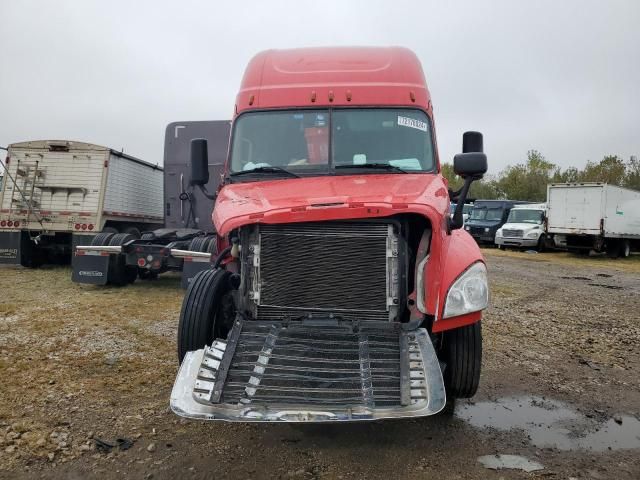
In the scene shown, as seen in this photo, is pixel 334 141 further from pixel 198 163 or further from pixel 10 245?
pixel 10 245

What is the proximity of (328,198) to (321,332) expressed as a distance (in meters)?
0.95

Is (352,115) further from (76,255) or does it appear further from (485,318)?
(76,255)

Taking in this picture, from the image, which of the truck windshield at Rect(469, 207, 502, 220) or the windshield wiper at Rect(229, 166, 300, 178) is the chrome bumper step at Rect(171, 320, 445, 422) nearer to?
the windshield wiper at Rect(229, 166, 300, 178)

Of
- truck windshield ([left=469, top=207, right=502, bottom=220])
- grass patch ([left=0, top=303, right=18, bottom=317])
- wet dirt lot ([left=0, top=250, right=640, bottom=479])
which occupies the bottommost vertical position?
wet dirt lot ([left=0, top=250, right=640, bottom=479])

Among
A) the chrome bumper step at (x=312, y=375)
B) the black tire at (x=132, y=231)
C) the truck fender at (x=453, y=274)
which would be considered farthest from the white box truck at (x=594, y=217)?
the chrome bumper step at (x=312, y=375)

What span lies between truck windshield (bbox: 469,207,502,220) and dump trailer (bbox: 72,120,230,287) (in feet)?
61.3

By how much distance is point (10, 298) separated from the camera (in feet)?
26.7

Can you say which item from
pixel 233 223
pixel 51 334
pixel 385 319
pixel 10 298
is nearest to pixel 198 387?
pixel 233 223

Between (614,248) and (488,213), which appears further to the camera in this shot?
(488,213)

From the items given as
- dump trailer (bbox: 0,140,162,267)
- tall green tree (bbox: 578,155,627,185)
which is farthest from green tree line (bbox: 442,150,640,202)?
dump trailer (bbox: 0,140,162,267)

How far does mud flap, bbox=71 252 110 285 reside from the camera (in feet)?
29.9

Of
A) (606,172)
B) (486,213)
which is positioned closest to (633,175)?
(606,172)

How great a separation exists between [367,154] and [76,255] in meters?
6.81

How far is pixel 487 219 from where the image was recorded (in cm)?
2592
